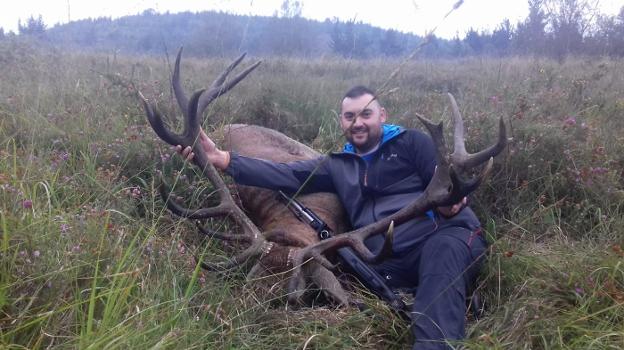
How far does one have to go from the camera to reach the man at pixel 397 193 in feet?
11.2

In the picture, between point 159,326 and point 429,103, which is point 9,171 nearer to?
point 159,326

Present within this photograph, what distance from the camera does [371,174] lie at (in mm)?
4391

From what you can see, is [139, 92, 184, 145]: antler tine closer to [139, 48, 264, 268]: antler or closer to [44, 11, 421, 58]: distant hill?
[139, 48, 264, 268]: antler

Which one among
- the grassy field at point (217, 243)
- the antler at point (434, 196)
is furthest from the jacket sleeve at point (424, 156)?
the grassy field at point (217, 243)

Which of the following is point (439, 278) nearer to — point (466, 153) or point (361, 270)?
point (361, 270)

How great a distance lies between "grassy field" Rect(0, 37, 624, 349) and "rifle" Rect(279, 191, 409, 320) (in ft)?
0.31

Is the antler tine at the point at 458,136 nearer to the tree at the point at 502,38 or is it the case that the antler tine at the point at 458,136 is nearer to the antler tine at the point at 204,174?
the antler tine at the point at 204,174

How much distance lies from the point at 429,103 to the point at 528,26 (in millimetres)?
3682

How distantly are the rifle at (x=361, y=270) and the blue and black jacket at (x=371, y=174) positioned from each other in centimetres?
24

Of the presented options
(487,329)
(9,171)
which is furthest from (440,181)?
(9,171)

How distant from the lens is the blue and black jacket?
14.0 ft

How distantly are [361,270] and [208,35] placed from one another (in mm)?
4137

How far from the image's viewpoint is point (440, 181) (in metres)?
3.73

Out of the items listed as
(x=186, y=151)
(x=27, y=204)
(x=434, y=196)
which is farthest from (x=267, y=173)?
(x=27, y=204)
